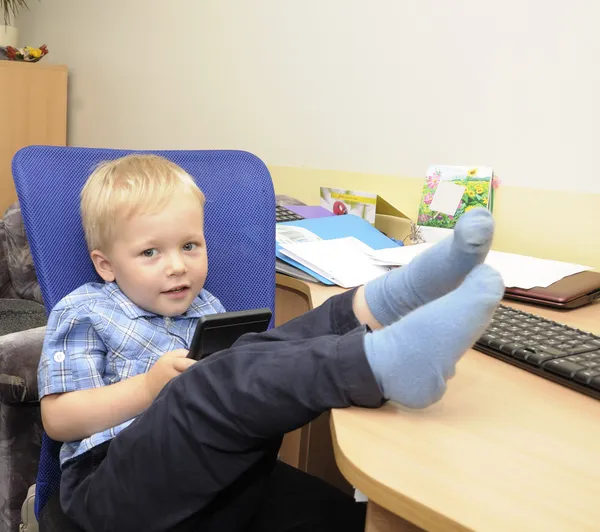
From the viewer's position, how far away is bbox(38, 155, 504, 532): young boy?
550 mm

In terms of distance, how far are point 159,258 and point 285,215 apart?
555 millimetres

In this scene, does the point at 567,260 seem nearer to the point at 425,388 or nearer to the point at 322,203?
the point at 322,203

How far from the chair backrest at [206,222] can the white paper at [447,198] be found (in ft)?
1.66

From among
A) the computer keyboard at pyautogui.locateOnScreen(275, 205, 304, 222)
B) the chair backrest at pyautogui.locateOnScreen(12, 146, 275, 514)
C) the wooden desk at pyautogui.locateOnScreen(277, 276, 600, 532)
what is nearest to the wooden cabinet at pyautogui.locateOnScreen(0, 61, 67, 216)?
the computer keyboard at pyautogui.locateOnScreen(275, 205, 304, 222)

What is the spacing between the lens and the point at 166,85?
7.87 feet

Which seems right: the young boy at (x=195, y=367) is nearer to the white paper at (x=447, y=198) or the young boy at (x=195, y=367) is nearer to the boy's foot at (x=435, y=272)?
the boy's foot at (x=435, y=272)

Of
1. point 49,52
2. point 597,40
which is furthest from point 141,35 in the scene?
point 597,40

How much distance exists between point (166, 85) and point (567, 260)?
5.28 ft

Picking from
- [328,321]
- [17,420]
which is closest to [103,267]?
[328,321]

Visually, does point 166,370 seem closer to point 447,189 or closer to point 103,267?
point 103,267

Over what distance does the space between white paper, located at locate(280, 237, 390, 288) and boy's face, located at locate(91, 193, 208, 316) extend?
0.80 feet

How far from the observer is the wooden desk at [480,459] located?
0.44 m

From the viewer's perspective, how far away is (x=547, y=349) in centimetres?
74

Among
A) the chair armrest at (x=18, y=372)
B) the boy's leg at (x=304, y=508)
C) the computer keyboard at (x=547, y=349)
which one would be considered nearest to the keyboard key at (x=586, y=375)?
the computer keyboard at (x=547, y=349)
